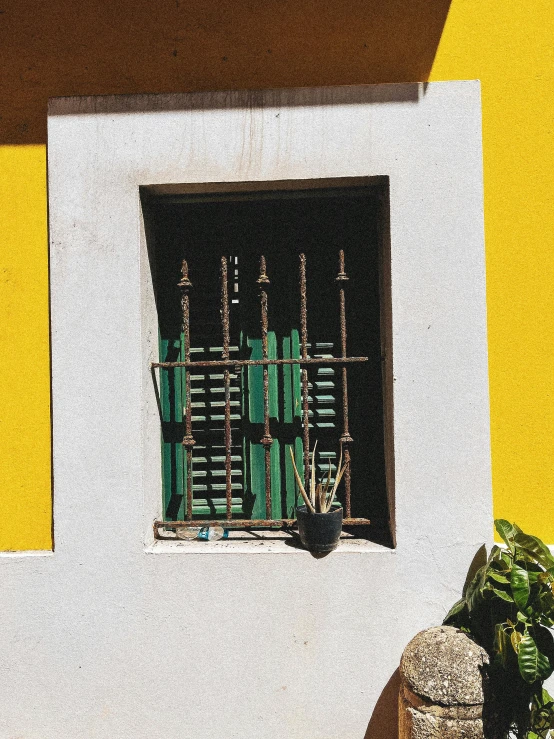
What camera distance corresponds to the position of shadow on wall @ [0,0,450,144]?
2.60 metres

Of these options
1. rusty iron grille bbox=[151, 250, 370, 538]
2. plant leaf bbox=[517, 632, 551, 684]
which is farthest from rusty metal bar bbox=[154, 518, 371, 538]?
plant leaf bbox=[517, 632, 551, 684]

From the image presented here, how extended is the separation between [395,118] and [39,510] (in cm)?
251

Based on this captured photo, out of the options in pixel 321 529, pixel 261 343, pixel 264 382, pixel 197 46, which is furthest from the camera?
pixel 261 343

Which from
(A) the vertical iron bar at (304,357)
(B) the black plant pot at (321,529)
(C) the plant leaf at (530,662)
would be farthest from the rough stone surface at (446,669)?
(A) the vertical iron bar at (304,357)

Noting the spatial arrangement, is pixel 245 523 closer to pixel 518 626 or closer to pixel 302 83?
pixel 518 626

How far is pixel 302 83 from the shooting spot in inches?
103

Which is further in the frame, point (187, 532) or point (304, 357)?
point (187, 532)

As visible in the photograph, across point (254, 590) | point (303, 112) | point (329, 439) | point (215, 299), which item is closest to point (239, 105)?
point (303, 112)

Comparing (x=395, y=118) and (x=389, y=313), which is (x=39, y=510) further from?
(x=395, y=118)

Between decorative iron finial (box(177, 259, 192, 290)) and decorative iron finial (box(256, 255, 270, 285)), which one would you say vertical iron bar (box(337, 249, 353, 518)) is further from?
decorative iron finial (box(177, 259, 192, 290))

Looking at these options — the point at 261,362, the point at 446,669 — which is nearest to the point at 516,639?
the point at 446,669

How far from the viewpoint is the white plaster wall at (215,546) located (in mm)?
2559

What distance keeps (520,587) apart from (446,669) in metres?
0.43

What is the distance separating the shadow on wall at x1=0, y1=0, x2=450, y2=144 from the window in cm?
57
